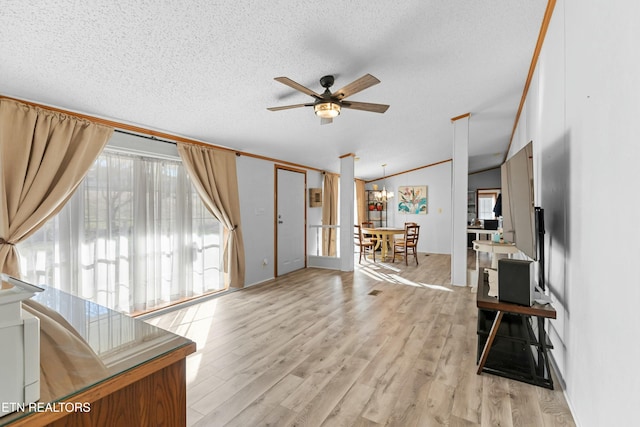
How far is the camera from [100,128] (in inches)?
111

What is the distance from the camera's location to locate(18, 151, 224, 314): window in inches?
107

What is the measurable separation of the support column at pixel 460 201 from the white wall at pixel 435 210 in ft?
11.7

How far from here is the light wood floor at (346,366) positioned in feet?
5.63

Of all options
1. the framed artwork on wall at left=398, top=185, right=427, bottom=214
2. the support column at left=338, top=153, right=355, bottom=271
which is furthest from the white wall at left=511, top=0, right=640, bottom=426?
the framed artwork on wall at left=398, top=185, right=427, bottom=214

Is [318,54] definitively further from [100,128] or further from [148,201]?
[148,201]

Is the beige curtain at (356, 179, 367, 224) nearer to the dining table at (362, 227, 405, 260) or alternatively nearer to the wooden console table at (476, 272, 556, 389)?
the dining table at (362, 227, 405, 260)

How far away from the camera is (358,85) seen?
221 cm

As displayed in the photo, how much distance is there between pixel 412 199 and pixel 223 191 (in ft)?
20.1

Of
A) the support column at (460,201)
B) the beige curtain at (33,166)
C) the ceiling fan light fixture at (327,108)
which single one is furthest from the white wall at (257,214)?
the support column at (460,201)

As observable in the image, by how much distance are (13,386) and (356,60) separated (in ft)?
8.79

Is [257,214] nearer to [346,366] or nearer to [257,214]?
[257,214]

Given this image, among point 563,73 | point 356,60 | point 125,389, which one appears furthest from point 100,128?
point 563,73

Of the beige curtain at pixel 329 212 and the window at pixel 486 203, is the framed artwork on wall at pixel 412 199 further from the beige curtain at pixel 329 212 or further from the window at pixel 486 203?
the beige curtain at pixel 329 212

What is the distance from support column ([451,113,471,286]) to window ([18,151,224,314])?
12.5 feet
